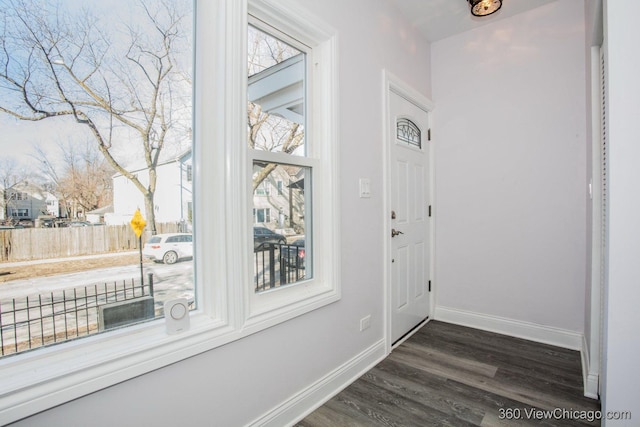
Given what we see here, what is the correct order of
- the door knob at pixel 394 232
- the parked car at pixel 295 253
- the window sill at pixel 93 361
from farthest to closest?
the door knob at pixel 394 232
the parked car at pixel 295 253
the window sill at pixel 93 361

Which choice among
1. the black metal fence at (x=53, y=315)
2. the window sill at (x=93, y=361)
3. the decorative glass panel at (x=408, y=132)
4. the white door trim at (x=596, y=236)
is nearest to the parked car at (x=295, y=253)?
the window sill at (x=93, y=361)

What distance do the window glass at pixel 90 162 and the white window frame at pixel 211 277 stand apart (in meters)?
0.06

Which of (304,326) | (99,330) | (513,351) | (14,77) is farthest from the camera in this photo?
(513,351)

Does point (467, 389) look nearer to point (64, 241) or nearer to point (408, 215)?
point (408, 215)

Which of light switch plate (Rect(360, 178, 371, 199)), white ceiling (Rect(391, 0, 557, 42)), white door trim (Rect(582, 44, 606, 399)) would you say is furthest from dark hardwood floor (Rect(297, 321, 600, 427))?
white ceiling (Rect(391, 0, 557, 42))

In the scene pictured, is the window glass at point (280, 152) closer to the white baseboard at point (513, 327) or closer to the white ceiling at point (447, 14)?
the white ceiling at point (447, 14)

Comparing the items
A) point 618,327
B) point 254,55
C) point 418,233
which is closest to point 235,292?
point 254,55

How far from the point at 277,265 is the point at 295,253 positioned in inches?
6.1

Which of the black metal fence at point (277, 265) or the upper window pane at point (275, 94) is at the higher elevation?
the upper window pane at point (275, 94)

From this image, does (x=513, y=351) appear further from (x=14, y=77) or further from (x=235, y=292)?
(x=14, y=77)

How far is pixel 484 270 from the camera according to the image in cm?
295

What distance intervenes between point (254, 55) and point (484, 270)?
273cm

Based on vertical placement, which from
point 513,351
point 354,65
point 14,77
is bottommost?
point 513,351

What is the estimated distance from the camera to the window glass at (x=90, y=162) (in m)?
1.00
